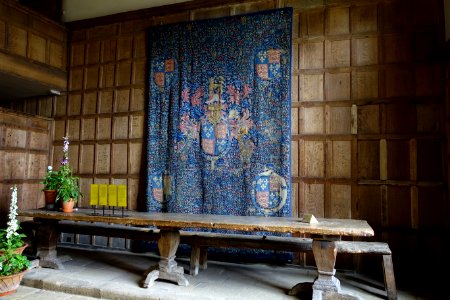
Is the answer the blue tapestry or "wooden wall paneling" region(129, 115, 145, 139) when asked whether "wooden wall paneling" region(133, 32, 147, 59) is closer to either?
the blue tapestry

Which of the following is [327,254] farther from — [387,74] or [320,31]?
[320,31]

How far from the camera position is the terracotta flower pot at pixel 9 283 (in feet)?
10.2

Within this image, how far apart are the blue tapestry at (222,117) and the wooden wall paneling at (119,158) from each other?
1.74 ft

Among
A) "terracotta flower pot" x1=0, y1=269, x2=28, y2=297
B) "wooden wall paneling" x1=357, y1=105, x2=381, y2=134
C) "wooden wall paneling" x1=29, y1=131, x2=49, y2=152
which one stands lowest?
"terracotta flower pot" x1=0, y1=269, x2=28, y2=297

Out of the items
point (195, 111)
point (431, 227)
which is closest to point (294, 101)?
point (195, 111)

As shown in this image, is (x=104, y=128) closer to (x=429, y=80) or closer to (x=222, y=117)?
(x=222, y=117)

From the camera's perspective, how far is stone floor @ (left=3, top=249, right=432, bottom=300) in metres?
3.19

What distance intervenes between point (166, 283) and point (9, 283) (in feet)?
4.76

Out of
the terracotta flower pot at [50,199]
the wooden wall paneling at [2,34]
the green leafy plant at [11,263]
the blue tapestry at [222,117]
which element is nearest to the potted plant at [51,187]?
the terracotta flower pot at [50,199]

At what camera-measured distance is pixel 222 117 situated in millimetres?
4598

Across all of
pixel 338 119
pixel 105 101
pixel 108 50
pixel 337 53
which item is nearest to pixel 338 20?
pixel 337 53

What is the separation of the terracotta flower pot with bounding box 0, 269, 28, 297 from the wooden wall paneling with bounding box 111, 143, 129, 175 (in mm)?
2210

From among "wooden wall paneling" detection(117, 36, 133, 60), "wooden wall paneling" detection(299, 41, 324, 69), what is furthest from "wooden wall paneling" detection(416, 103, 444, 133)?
"wooden wall paneling" detection(117, 36, 133, 60)

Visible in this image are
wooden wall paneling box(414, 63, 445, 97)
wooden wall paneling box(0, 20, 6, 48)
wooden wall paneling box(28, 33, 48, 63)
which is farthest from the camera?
wooden wall paneling box(28, 33, 48, 63)
